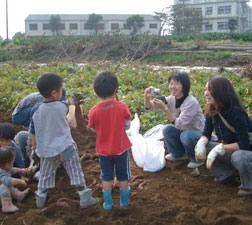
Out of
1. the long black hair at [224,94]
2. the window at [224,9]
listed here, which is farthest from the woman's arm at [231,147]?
the window at [224,9]

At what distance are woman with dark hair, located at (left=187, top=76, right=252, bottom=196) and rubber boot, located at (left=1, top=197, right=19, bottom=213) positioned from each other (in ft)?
5.61

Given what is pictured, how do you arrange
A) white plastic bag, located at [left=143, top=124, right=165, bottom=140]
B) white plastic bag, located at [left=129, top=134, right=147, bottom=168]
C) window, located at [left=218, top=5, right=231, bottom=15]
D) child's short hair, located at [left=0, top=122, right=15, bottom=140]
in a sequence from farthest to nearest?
1. window, located at [left=218, top=5, right=231, bottom=15]
2. white plastic bag, located at [left=143, top=124, right=165, bottom=140]
3. white plastic bag, located at [left=129, top=134, right=147, bottom=168]
4. child's short hair, located at [left=0, top=122, right=15, bottom=140]

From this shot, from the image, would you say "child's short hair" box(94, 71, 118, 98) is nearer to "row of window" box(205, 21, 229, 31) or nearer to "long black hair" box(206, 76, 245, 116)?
"long black hair" box(206, 76, 245, 116)

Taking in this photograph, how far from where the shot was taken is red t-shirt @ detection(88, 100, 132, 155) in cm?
239

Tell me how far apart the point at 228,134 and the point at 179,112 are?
2.39 feet

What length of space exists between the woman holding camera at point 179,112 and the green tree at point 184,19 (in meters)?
31.9

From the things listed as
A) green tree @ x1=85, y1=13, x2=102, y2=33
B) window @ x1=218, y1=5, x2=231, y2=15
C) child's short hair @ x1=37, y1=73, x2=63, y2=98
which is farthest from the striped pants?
window @ x1=218, y1=5, x2=231, y2=15

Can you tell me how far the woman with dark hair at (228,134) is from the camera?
2.60 m

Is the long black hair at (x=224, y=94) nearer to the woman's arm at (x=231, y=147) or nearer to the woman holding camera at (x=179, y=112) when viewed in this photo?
the woman's arm at (x=231, y=147)

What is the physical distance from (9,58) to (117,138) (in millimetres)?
16582

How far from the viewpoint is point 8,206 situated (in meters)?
2.57

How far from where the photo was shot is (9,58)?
17.2m

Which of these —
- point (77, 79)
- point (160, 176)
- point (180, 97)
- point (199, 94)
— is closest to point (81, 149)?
point (160, 176)

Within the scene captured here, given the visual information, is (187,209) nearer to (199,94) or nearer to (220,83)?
(220,83)
